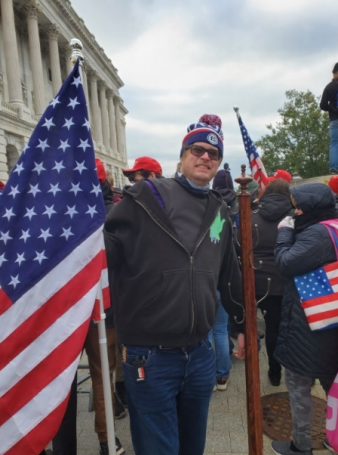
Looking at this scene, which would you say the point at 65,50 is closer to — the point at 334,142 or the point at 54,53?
the point at 54,53

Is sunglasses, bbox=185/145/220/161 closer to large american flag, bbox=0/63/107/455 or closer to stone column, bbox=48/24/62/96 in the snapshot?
large american flag, bbox=0/63/107/455

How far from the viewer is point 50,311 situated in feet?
5.27

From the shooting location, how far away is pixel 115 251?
74.5 inches

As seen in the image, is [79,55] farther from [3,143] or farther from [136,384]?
[3,143]

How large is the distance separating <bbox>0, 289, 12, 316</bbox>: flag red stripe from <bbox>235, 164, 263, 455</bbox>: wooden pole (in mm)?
1262

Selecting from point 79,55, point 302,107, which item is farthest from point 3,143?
point 302,107

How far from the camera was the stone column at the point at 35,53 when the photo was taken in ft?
89.0

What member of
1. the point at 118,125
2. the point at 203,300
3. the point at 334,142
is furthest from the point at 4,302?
the point at 118,125

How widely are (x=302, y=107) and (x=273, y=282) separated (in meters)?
34.2

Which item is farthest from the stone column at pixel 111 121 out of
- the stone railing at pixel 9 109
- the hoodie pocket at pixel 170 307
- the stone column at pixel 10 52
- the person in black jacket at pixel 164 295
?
the hoodie pocket at pixel 170 307

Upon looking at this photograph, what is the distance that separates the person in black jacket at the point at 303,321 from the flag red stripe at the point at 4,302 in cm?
184

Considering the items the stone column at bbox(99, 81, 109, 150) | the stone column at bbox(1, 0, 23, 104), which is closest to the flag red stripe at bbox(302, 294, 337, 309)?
the stone column at bbox(1, 0, 23, 104)

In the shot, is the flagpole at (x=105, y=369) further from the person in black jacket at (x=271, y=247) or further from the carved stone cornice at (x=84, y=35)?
the carved stone cornice at (x=84, y=35)

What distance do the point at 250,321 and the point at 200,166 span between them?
976 millimetres
